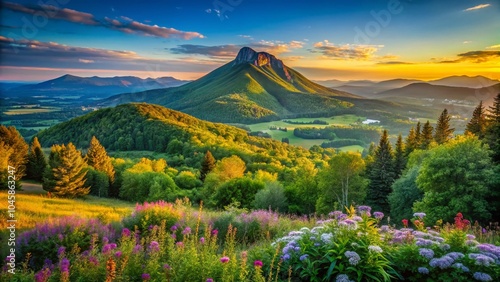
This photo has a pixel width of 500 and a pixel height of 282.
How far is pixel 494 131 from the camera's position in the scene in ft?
73.6

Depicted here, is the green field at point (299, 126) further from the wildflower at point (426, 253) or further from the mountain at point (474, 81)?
the wildflower at point (426, 253)

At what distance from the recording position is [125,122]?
131625 millimetres

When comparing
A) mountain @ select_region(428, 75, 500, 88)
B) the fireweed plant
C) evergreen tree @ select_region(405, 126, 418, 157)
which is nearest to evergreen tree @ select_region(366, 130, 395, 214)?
mountain @ select_region(428, 75, 500, 88)

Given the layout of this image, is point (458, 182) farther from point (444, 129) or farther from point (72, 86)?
point (72, 86)

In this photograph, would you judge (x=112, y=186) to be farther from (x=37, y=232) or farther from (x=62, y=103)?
(x=37, y=232)

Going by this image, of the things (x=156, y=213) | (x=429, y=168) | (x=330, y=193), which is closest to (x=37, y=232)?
(x=156, y=213)

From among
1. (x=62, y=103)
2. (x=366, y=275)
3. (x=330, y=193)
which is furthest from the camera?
(x=62, y=103)

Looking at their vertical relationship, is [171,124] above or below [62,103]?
below

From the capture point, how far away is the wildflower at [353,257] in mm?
4059

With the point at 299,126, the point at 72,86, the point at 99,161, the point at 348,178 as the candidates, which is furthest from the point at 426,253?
the point at 299,126

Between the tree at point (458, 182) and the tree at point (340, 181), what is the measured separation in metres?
10.0

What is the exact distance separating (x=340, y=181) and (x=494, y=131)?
13.0 m

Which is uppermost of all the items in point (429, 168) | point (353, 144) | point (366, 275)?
point (366, 275)

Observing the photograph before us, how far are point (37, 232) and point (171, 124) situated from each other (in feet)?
400
